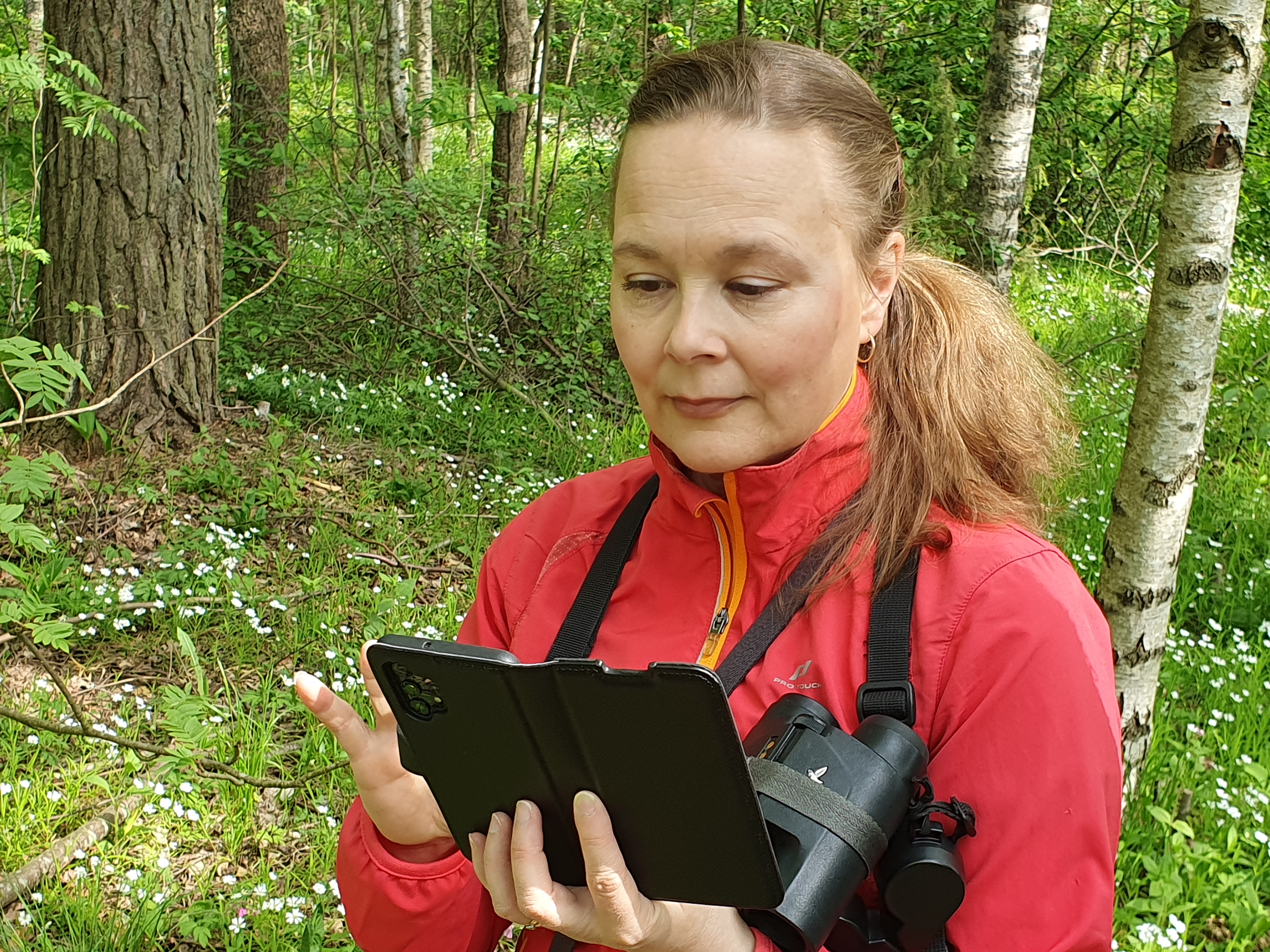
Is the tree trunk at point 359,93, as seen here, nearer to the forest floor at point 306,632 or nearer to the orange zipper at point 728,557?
the forest floor at point 306,632

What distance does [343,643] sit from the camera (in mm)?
3582

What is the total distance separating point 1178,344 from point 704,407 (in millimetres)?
1762

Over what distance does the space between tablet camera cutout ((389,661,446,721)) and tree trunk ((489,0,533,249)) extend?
5521 millimetres

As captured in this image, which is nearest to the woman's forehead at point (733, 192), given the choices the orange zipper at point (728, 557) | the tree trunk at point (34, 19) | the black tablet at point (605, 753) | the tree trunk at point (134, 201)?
the orange zipper at point (728, 557)

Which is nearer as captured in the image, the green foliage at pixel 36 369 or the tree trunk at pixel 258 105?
the green foliage at pixel 36 369

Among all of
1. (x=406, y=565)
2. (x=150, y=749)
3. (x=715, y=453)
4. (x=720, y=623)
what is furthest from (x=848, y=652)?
(x=406, y=565)

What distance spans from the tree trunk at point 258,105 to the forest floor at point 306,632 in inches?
56.7

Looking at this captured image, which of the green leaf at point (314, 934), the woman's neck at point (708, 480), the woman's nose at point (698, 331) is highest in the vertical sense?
the woman's nose at point (698, 331)

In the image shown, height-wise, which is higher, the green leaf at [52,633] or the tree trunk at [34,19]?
the tree trunk at [34,19]

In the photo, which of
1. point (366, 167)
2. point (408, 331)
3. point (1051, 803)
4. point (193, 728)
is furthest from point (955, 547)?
point (366, 167)

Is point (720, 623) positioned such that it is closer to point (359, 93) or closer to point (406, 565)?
point (406, 565)

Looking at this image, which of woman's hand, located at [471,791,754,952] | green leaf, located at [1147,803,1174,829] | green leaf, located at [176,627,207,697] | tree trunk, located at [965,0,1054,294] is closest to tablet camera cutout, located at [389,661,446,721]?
woman's hand, located at [471,791,754,952]

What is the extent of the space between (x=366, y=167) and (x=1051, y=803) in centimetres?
668

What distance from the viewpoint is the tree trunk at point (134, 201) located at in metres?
4.27
